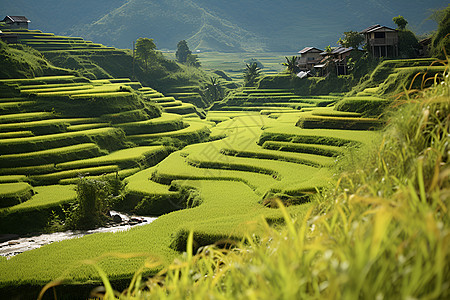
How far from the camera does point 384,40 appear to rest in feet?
119

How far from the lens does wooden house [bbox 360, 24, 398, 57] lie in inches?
1419

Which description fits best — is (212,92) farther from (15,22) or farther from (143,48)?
(15,22)

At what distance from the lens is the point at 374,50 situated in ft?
123

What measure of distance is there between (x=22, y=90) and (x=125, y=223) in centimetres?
1591

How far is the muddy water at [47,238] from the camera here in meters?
13.7

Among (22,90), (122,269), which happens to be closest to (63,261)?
(122,269)

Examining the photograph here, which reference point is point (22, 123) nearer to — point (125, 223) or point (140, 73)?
point (125, 223)

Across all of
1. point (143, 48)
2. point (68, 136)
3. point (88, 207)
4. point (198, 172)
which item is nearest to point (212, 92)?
point (143, 48)

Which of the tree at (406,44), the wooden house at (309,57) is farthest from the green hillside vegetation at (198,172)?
the wooden house at (309,57)

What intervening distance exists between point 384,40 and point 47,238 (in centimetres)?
3176

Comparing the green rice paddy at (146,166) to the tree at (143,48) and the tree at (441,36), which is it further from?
the tree at (143,48)

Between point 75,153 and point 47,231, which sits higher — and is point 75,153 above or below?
above

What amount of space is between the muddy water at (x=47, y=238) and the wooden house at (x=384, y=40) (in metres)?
28.4

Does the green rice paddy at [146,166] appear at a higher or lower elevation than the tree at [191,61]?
lower
